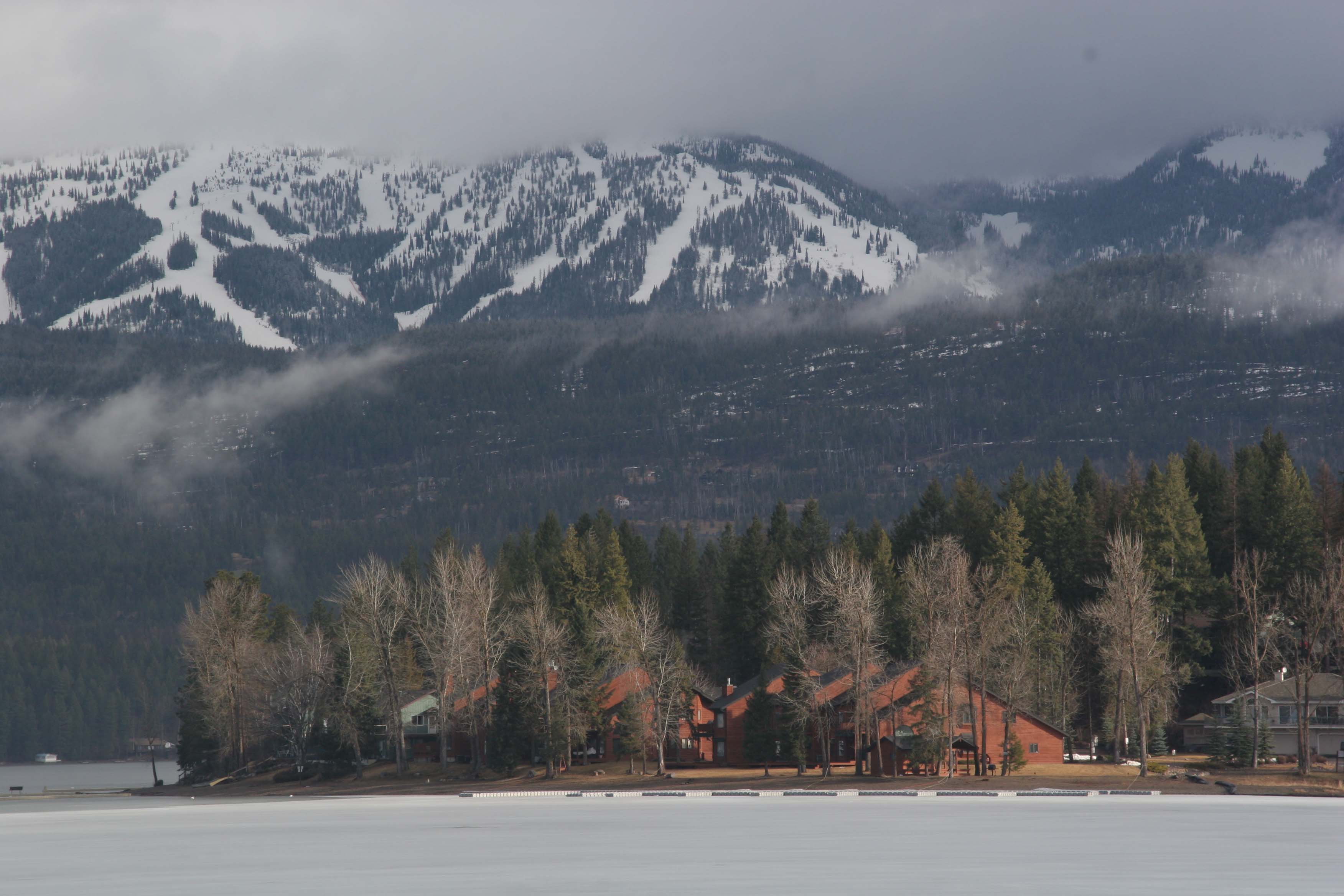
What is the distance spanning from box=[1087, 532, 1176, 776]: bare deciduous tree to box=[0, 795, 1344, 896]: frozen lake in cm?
1576

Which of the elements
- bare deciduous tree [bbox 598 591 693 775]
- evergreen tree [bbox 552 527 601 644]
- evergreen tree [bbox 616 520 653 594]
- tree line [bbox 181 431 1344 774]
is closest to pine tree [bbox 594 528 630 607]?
tree line [bbox 181 431 1344 774]

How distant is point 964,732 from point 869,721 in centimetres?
694

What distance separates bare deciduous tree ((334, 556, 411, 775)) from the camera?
117125mm

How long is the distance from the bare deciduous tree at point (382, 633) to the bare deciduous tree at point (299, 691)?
3.81 meters

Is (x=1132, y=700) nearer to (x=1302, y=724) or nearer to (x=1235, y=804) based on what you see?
(x=1302, y=724)

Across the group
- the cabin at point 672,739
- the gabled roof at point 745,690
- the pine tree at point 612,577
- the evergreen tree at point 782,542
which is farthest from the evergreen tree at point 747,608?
the cabin at point 672,739

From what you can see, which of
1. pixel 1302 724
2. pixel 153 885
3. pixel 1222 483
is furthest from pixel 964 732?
pixel 153 885

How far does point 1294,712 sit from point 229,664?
83.4 meters

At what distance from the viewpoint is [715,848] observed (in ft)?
177

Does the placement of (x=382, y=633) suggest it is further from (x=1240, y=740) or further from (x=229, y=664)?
(x=1240, y=740)

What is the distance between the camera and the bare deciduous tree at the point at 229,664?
416ft

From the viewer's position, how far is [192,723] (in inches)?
5408

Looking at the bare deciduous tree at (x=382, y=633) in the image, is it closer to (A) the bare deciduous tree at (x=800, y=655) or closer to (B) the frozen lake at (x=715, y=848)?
(A) the bare deciduous tree at (x=800, y=655)

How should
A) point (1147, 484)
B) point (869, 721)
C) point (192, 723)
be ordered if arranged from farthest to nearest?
point (192, 723)
point (1147, 484)
point (869, 721)
